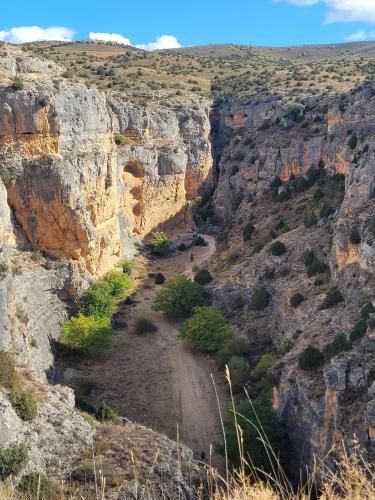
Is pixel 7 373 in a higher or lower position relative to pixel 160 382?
higher

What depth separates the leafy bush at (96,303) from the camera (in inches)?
1395

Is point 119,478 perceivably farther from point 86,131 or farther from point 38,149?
point 86,131

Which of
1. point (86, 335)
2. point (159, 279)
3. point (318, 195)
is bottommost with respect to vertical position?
point (159, 279)

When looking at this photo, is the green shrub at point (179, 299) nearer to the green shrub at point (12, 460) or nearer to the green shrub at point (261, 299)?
the green shrub at point (261, 299)

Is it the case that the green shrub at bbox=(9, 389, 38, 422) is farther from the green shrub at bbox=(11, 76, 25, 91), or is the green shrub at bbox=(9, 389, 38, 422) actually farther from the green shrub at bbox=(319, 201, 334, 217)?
the green shrub at bbox=(319, 201, 334, 217)

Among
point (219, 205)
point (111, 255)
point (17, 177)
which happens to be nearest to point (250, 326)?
point (111, 255)

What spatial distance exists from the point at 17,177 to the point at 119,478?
2425 centimetres

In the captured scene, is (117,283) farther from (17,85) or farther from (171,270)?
(17,85)

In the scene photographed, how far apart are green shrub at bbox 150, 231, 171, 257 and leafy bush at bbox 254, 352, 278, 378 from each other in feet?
84.7

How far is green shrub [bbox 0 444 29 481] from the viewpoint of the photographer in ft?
49.1

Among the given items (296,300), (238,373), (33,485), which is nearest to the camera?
(33,485)

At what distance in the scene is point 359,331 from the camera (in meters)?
21.0

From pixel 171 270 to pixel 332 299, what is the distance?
24.0 m

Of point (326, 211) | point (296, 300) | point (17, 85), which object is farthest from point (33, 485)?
point (326, 211)
